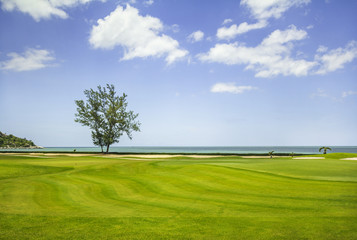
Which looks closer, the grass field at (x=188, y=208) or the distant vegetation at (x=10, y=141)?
the grass field at (x=188, y=208)

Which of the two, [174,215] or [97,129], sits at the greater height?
[97,129]

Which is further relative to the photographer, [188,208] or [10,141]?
[10,141]

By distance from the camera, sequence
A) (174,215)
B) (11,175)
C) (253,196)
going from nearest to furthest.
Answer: (174,215)
(253,196)
(11,175)

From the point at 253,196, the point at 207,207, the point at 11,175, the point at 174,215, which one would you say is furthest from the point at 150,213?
the point at 11,175

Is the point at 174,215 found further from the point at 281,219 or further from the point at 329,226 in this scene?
the point at 329,226

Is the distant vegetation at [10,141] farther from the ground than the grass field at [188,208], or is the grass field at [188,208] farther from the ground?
the distant vegetation at [10,141]

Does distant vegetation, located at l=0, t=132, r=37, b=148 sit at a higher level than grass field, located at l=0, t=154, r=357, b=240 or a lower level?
higher

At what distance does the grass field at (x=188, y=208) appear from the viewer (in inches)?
293

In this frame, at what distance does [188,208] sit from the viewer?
408 inches

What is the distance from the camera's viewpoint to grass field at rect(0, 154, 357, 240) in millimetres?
7449

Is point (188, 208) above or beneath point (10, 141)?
beneath

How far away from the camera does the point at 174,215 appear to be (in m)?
9.31

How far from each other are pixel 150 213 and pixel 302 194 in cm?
792

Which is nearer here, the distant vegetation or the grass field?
the grass field
